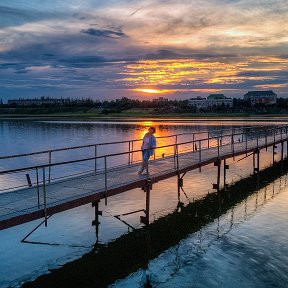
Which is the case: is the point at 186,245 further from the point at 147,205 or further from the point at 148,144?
the point at 148,144

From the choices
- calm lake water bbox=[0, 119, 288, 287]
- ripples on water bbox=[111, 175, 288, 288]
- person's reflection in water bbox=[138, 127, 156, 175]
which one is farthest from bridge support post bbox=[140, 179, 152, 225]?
ripples on water bbox=[111, 175, 288, 288]

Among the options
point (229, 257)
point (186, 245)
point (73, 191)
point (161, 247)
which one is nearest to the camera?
point (229, 257)

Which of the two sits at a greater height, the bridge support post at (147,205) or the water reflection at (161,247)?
the bridge support post at (147,205)

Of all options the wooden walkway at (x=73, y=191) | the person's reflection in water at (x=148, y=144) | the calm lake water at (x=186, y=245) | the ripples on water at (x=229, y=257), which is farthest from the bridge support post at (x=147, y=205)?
the ripples on water at (x=229, y=257)

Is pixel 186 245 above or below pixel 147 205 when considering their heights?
below

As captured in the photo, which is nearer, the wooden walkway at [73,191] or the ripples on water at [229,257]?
the wooden walkway at [73,191]

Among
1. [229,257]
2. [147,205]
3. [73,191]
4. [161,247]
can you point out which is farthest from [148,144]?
[229,257]

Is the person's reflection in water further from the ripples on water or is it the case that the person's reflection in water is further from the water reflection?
the ripples on water

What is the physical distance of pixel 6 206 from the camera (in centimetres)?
1175

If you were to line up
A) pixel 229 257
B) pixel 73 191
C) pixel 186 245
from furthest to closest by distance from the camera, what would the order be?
pixel 186 245 → pixel 73 191 → pixel 229 257

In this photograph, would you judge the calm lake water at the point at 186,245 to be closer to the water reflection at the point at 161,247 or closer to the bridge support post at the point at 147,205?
the water reflection at the point at 161,247

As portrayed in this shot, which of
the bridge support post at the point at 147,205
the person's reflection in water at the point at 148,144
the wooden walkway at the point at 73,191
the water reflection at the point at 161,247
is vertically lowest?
the water reflection at the point at 161,247

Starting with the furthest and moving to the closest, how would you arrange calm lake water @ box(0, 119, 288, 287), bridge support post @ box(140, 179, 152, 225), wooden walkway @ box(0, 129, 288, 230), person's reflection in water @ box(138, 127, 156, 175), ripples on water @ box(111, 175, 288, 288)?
person's reflection in water @ box(138, 127, 156, 175) < bridge support post @ box(140, 179, 152, 225) < calm lake water @ box(0, 119, 288, 287) < ripples on water @ box(111, 175, 288, 288) < wooden walkway @ box(0, 129, 288, 230)

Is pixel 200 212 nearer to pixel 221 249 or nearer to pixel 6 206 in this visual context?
pixel 221 249
